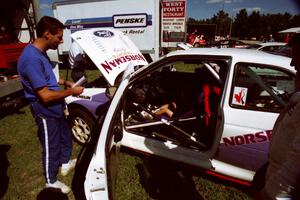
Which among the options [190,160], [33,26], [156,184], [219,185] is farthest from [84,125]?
[33,26]

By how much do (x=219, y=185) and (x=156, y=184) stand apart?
0.81 meters

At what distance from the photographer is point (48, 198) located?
2.87 meters

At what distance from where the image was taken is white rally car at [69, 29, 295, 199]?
2223 millimetres

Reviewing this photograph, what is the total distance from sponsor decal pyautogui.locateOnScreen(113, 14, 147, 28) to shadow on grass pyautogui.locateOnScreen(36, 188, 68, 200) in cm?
796

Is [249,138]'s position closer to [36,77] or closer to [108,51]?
[108,51]

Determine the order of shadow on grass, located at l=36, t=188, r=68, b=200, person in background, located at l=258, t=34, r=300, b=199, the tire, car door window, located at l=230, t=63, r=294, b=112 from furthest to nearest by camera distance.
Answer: the tire → shadow on grass, located at l=36, t=188, r=68, b=200 → car door window, located at l=230, t=63, r=294, b=112 → person in background, located at l=258, t=34, r=300, b=199

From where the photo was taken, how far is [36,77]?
2.34 meters

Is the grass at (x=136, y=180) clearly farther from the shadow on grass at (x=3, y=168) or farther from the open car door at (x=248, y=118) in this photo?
the open car door at (x=248, y=118)

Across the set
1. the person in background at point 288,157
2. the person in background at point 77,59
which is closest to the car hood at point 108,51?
the person in background at point 288,157

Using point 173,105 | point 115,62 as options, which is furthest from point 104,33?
point 173,105

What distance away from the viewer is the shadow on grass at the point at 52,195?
2.85m

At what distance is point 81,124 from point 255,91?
2.59m

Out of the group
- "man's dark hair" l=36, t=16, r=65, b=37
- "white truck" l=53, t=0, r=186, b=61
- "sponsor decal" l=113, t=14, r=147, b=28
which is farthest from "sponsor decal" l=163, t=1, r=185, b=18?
"man's dark hair" l=36, t=16, r=65, b=37

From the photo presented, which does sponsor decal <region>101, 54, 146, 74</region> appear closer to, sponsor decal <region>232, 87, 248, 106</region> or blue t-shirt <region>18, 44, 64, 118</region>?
blue t-shirt <region>18, 44, 64, 118</region>
